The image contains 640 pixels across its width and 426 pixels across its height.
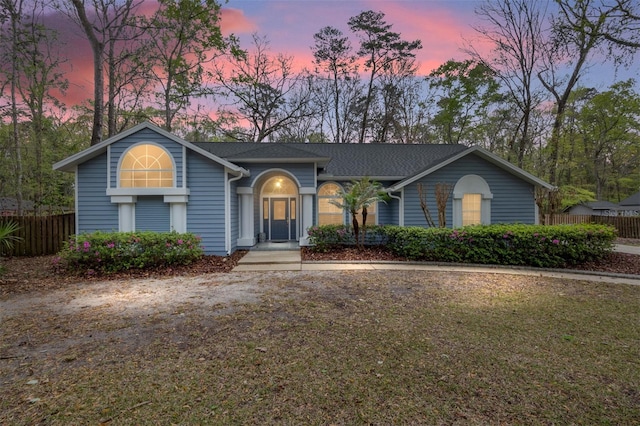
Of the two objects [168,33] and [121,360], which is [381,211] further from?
[168,33]

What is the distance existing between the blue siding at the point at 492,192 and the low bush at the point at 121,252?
27.4 feet

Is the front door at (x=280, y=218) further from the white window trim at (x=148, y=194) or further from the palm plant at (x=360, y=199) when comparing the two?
the white window trim at (x=148, y=194)

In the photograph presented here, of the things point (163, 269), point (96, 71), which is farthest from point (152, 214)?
point (96, 71)

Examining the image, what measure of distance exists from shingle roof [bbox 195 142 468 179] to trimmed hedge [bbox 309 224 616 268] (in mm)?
4167

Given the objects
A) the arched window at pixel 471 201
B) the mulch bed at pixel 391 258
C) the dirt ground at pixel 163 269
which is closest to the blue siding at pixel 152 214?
the dirt ground at pixel 163 269

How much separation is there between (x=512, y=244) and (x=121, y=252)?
35.1ft

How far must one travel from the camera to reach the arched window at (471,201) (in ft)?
39.3

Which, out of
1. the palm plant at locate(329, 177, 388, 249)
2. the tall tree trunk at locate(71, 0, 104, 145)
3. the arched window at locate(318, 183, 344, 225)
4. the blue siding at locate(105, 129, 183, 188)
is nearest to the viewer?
the blue siding at locate(105, 129, 183, 188)

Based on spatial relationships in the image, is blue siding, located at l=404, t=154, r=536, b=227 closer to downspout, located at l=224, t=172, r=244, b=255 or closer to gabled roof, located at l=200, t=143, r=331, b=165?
gabled roof, located at l=200, t=143, r=331, b=165

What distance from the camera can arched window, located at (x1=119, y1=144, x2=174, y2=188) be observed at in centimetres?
971

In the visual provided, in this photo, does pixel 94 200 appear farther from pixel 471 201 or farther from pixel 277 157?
pixel 471 201

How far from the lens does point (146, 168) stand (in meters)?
9.73

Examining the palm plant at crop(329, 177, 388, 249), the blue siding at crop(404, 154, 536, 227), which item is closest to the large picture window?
the blue siding at crop(404, 154, 536, 227)

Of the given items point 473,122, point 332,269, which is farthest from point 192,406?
point 473,122
